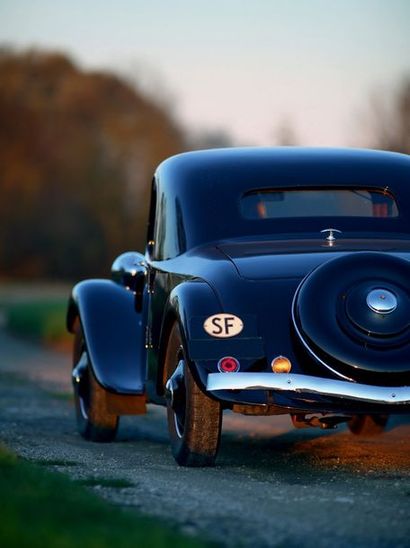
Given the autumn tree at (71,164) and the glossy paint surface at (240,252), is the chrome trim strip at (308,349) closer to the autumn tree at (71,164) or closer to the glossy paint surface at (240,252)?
the glossy paint surface at (240,252)

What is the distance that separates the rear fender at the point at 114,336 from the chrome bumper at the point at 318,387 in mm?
2037

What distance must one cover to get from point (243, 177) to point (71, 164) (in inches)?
2156

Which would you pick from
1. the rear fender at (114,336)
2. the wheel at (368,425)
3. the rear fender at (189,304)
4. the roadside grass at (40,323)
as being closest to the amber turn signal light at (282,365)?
the rear fender at (189,304)

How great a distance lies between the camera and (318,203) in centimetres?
813

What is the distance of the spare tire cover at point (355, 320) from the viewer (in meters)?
6.54

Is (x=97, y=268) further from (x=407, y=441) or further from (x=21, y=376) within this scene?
(x=407, y=441)

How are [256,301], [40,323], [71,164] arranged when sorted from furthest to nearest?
[71,164] < [40,323] < [256,301]

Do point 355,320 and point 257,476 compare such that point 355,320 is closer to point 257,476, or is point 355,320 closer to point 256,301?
point 256,301

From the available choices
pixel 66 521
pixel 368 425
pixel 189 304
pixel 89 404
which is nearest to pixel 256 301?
pixel 189 304

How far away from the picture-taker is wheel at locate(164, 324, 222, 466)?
22.5ft

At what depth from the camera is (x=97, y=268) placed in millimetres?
58094

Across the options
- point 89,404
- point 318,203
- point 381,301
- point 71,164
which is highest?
point 318,203

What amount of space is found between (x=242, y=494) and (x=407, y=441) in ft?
11.2

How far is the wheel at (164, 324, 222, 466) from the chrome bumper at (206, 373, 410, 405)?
34 cm
